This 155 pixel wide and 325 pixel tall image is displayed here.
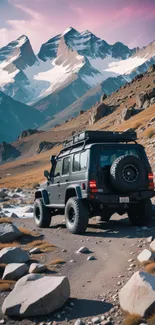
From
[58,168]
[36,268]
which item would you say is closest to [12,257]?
[36,268]

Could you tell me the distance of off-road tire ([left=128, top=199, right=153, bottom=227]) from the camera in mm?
11992

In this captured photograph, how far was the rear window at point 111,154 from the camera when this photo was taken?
37.6 ft

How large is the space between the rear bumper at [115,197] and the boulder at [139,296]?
5.31 metres

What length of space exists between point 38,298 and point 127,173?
5.95m

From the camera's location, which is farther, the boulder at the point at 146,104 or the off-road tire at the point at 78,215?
the boulder at the point at 146,104

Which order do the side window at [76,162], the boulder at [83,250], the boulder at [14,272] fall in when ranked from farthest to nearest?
the side window at [76,162] → the boulder at [83,250] → the boulder at [14,272]

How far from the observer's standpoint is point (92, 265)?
8273 millimetres

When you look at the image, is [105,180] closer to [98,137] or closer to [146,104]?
[98,137]

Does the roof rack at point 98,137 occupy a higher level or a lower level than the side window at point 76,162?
higher

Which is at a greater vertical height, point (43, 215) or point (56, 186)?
point (56, 186)

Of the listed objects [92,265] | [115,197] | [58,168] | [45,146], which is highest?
[45,146]

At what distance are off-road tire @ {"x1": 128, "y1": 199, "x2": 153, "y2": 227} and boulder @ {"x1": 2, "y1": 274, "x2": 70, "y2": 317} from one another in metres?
6.22

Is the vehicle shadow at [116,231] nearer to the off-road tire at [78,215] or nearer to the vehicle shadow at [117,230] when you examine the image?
the vehicle shadow at [117,230]

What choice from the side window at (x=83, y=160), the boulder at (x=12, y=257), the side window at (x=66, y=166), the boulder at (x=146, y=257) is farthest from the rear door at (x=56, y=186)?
the boulder at (x=146, y=257)
